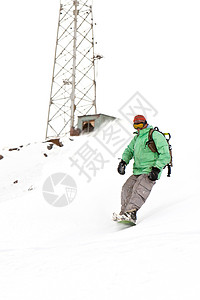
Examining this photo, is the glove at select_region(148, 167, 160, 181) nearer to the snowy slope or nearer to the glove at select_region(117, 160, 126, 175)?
the snowy slope

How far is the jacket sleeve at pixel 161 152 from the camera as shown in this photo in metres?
5.06

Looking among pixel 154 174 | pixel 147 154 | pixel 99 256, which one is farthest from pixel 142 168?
pixel 99 256

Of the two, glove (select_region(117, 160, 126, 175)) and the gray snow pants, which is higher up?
glove (select_region(117, 160, 126, 175))

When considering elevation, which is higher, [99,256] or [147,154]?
[147,154]

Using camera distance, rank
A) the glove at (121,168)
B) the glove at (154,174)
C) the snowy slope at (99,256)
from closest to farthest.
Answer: the snowy slope at (99,256) → the glove at (154,174) → the glove at (121,168)

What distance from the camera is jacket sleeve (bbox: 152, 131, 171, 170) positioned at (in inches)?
199

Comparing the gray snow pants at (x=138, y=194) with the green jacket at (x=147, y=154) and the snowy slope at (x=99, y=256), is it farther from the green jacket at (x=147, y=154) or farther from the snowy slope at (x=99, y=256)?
the snowy slope at (x=99, y=256)

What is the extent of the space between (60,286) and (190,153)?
8.10 metres

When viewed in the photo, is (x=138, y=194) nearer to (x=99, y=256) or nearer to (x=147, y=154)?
(x=147, y=154)

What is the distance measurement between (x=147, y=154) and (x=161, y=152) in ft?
1.16

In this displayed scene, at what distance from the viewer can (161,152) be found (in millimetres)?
5090

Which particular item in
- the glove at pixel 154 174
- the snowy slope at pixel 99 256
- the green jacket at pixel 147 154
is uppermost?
the green jacket at pixel 147 154

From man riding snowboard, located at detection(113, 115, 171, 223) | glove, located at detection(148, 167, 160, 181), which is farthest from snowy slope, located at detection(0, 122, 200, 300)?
glove, located at detection(148, 167, 160, 181)

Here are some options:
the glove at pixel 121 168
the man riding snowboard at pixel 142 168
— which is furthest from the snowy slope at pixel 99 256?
the glove at pixel 121 168
